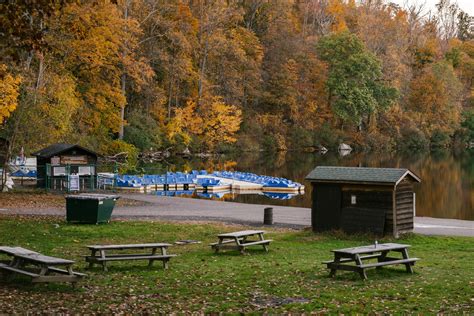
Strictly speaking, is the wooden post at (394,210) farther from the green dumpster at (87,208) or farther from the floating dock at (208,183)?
the floating dock at (208,183)

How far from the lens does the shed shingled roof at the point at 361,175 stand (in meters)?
25.5

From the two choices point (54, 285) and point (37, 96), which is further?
point (37, 96)

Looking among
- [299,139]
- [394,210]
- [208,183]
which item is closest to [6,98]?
[394,210]

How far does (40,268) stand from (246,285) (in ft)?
13.6

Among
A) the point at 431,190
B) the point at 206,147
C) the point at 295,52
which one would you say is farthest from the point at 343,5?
the point at 431,190

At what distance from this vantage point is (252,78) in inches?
4176

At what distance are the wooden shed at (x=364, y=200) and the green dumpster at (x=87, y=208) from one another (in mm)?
7485

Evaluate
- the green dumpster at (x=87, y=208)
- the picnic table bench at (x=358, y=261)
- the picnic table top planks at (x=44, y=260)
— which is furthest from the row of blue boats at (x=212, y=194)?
the picnic table top planks at (x=44, y=260)

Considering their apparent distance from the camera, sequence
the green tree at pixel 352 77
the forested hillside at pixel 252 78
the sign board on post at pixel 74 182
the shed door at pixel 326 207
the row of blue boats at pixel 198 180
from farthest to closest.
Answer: the green tree at pixel 352 77 < the forested hillside at pixel 252 78 < the row of blue boats at pixel 198 180 < the sign board on post at pixel 74 182 < the shed door at pixel 326 207

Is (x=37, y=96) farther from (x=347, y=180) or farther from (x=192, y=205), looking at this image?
(x=347, y=180)

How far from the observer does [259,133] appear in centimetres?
10831

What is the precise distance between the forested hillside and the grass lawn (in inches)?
1099

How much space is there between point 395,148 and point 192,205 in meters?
88.2

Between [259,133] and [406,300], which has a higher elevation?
[259,133]
